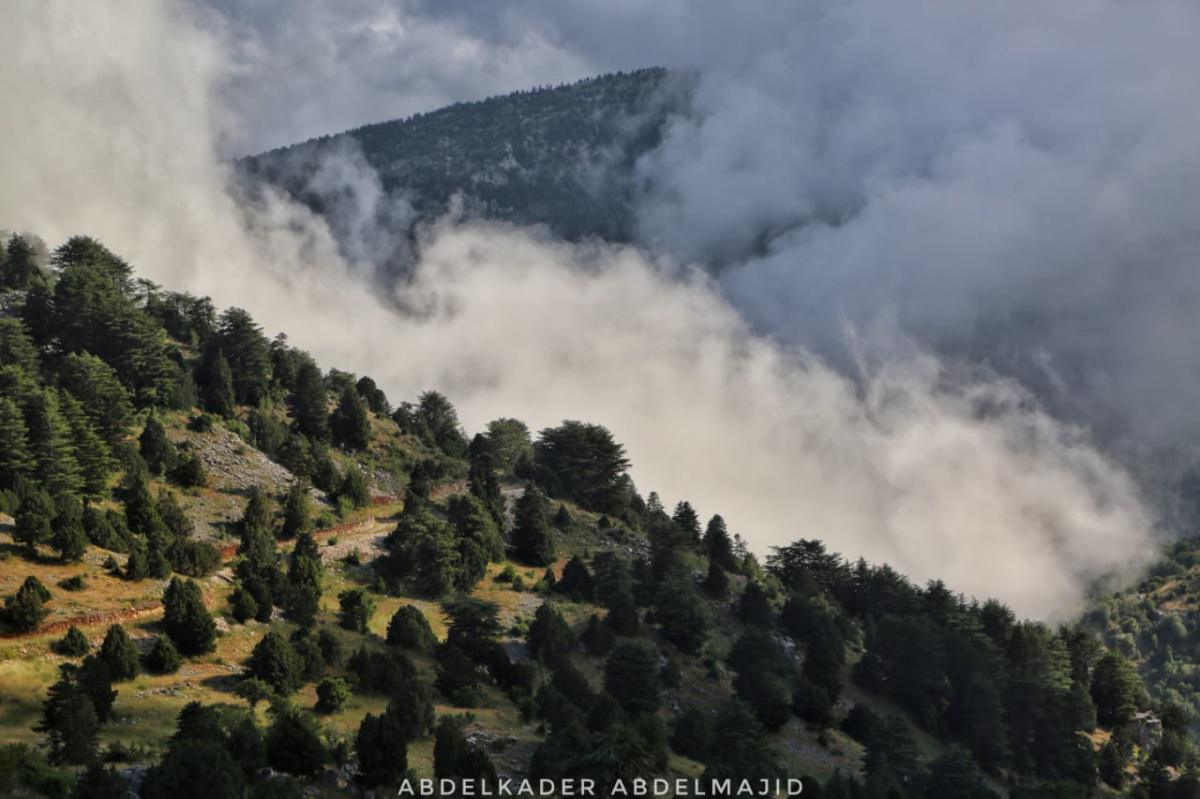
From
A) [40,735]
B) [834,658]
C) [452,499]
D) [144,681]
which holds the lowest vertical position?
[40,735]

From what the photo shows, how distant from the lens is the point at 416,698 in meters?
51.1

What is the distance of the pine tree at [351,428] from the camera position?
10875 centimetres

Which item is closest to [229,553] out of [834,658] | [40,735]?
[40,735]

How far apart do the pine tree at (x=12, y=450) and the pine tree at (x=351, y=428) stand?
41.5m

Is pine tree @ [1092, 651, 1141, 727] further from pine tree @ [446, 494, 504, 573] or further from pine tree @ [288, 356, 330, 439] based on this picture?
pine tree @ [288, 356, 330, 439]

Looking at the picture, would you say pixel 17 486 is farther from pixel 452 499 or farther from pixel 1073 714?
pixel 1073 714

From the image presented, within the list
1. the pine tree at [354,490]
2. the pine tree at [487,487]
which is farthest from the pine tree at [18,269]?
the pine tree at [487,487]

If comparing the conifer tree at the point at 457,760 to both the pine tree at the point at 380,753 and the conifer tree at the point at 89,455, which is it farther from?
the conifer tree at the point at 89,455

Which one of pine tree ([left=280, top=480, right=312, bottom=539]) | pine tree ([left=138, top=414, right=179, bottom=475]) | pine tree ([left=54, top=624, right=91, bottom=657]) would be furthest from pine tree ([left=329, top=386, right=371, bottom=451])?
pine tree ([left=54, top=624, right=91, bottom=657])

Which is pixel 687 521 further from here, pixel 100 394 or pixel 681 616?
pixel 100 394

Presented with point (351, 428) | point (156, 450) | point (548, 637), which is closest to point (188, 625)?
point (548, 637)

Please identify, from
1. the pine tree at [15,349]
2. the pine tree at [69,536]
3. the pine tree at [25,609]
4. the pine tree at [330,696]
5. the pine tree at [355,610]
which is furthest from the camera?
the pine tree at [15,349]

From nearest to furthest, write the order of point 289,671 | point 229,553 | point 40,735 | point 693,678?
point 40,735 < point 289,671 < point 229,553 < point 693,678

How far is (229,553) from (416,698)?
1030 inches
